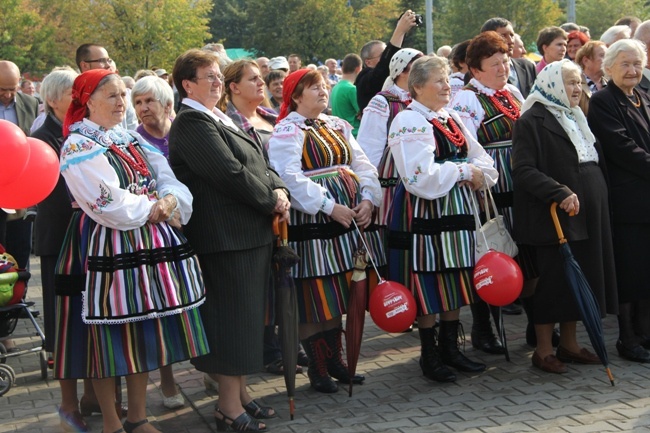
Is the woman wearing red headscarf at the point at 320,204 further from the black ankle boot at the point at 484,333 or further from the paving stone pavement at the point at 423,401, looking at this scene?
the black ankle boot at the point at 484,333

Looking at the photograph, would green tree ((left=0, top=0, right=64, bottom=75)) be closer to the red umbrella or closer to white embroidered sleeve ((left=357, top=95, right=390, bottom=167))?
white embroidered sleeve ((left=357, top=95, right=390, bottom=167))

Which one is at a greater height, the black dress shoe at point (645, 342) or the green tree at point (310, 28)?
the green tree at point (310, 28)

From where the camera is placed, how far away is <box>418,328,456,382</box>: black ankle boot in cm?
582

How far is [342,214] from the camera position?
5637 millimetres

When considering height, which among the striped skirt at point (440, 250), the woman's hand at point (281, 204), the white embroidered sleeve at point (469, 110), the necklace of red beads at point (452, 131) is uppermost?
the white embroidered sleeve at point (469, 110)

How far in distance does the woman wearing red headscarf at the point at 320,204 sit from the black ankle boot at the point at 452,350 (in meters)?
0.60

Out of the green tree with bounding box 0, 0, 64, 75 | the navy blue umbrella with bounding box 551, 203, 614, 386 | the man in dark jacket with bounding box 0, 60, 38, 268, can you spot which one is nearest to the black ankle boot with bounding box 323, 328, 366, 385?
the navy blue umbrella with bounding box 551, 203, 614, 386

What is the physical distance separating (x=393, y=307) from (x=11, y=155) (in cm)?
230

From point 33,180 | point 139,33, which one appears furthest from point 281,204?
point 139,33

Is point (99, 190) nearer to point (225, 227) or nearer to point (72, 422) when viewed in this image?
point (225, 227)

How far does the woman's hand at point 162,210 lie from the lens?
15.3 ft

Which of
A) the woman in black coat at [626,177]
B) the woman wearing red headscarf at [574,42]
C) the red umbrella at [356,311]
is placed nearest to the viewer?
the red umbrella at [356,311]

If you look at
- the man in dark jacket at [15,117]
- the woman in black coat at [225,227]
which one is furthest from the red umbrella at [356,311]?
the man in dark jacket at [15,117]

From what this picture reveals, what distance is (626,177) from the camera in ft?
20.5
